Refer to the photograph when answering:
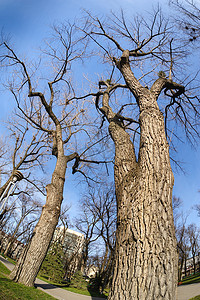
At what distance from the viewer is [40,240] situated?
4.94 metres

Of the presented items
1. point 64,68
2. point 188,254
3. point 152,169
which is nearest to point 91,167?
point 64,68

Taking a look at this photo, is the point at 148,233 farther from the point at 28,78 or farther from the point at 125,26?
the point at 28,78

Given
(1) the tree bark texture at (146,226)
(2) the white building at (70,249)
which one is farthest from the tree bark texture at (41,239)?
(2) the white building at (70,249)

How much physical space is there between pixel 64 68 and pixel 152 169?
7.23 meters

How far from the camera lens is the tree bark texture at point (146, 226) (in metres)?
1.66

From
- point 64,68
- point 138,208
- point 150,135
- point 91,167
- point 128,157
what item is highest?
point 64,68

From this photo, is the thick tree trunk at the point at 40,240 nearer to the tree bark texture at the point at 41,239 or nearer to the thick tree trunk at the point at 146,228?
the tree bark texture at the point at 41,239

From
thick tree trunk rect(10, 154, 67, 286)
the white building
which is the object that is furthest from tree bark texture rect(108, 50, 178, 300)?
the white building

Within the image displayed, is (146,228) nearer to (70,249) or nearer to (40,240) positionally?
(40,240)

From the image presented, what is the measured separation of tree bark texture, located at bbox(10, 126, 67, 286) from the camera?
15.1 feet

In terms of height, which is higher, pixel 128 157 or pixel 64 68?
pixel 64 68

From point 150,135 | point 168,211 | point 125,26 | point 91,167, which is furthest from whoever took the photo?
point 91,167

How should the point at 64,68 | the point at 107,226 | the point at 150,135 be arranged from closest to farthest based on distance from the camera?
1. the point at 150,135
2. the point at 64,68
3. the point at 107,226

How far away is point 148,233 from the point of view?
6.13 ft
